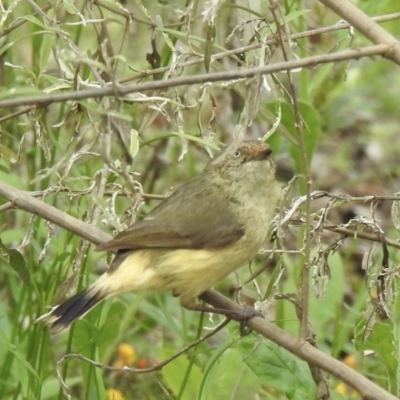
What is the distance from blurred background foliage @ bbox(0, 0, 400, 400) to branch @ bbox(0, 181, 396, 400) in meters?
0.10

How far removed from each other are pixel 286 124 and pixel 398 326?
107 centimetres

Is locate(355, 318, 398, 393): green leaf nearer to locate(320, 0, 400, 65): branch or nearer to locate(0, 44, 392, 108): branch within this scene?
locate(320, 0, 400, 65): branch

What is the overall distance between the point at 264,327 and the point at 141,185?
0.88m

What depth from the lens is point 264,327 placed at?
3014mm

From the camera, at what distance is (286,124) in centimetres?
389

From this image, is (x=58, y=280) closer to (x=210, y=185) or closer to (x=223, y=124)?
(x=210, y=185)

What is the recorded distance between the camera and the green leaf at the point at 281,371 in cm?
326

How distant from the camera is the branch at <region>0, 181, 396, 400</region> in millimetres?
2668

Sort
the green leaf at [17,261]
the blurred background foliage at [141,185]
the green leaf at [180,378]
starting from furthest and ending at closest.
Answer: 1. the green leaf at [180,378]
2. the green leaf at [17,261]
3. the blurred background foliage at [141,185]

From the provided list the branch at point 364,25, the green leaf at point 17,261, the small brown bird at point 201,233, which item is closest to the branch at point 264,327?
the small brown bird at point 201,233

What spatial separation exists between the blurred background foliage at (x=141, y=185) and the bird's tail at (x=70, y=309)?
9 centimetres

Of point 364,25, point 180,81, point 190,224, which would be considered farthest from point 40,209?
point 364,25

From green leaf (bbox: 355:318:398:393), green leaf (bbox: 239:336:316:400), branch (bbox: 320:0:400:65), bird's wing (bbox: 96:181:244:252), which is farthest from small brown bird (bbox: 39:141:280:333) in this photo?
branch (bbox: 320:0:400:65)

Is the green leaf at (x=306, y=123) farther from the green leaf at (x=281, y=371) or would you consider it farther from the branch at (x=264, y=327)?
the green leaf at (x=281, y=371)
